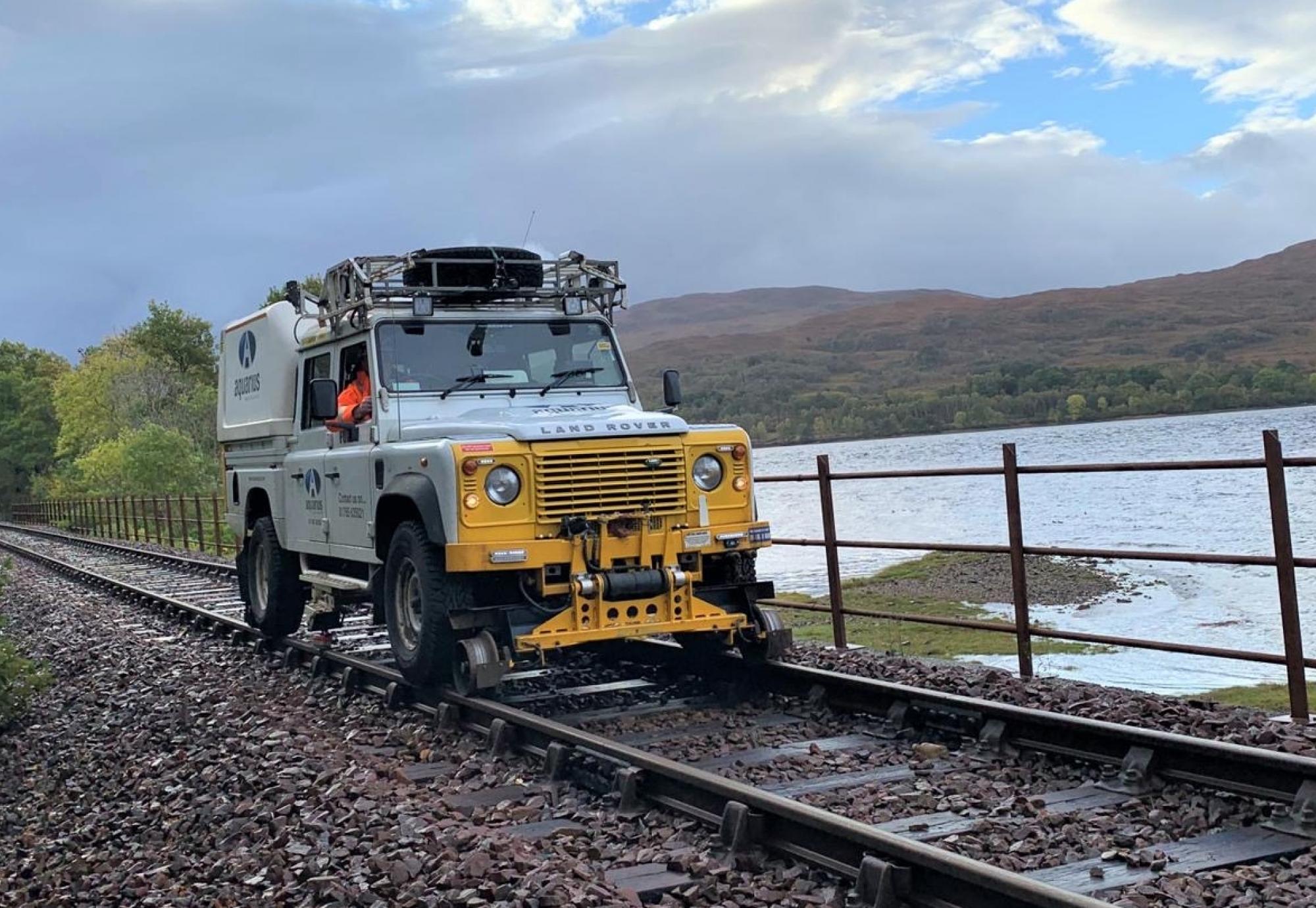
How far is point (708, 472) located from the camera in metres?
8.35

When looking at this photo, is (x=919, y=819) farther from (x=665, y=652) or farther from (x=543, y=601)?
(x=665, y=652)

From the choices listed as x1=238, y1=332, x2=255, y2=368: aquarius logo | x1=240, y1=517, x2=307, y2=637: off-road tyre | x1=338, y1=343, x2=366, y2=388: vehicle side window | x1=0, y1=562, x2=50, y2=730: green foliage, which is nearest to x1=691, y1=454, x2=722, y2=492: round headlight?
x1=338, y1=343, x2=366, y2=388: vehicle side window

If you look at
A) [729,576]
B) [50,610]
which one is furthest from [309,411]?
[50,610]

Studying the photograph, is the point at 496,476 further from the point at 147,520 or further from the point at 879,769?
the point at 147,520

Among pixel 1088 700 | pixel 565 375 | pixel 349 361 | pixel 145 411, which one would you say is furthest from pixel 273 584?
pixel 145 411

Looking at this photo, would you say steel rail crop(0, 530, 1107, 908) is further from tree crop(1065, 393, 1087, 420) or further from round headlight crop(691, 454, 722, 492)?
tree crop(1065, 393, 1087, 420)

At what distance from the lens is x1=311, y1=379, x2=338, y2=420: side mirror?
8984mm

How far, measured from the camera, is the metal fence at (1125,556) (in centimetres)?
700

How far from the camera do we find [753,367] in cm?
9406

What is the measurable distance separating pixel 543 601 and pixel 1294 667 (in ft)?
13.4

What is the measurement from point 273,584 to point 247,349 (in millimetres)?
2144

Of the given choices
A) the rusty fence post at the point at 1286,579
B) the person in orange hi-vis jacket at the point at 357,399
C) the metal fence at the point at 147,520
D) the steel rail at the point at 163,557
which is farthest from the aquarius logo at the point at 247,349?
the metal fence at the point at 147,520

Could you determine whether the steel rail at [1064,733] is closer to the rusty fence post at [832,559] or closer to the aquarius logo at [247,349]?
the rusty fence post at [832,559]

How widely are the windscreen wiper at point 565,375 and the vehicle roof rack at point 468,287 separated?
0.42 metres
